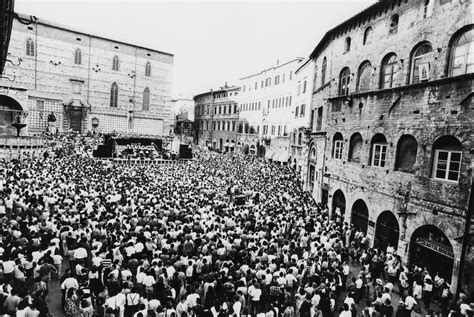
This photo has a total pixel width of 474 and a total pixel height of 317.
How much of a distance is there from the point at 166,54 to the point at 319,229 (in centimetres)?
4782

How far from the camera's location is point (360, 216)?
19.2m

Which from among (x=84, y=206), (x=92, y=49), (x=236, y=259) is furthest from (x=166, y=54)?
(x=236, y=259)

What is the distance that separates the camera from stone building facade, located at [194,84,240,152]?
5922 centimetres

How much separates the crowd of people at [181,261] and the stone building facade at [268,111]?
2365 centimetres

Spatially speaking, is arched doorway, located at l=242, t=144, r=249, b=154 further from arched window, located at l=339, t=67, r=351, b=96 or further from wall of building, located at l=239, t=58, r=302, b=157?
arched window, located at l=339, t=67, r=351, b=96

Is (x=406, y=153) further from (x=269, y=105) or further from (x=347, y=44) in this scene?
(x=269, y=105)

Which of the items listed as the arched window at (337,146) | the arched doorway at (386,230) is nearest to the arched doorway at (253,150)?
the arched window at (337,146)

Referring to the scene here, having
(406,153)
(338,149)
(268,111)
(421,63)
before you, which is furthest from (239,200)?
(268,111)

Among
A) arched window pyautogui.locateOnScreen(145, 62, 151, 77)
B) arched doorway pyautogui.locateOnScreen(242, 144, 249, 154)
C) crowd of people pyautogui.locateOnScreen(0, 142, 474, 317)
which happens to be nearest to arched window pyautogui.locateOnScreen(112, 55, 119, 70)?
arched window pyautogui.locateOnScreen(145, 62, 151, 77)

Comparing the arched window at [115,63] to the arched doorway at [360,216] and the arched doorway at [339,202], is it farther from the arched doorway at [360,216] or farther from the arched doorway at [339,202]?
the arched doorway at [360,216]

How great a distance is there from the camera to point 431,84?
47.5ft

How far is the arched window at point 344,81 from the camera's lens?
22145 millimetres

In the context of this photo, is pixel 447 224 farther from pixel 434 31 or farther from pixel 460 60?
pixel 434 31

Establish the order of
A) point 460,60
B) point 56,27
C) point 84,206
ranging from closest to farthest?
point 460,60, point 84,206, point 56,27
